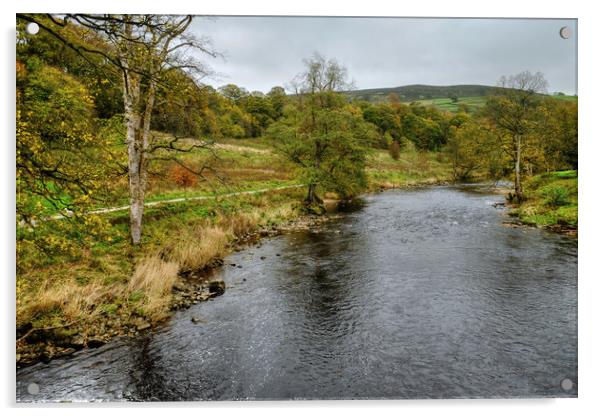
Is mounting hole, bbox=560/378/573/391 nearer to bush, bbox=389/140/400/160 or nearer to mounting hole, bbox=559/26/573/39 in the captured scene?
mounting hole, bbox=559/26/573/39

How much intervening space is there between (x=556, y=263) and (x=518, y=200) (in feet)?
37.4

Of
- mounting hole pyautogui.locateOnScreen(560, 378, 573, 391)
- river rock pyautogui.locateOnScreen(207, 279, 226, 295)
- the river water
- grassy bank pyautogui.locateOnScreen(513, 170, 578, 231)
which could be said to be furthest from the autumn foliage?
mounting hole pyautogui.locateOnScreen(560, 378, 573, 391)

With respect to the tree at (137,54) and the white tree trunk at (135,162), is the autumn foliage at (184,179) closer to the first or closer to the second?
the tree at (137,54)

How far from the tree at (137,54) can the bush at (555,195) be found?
13.6 m

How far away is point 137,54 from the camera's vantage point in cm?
634

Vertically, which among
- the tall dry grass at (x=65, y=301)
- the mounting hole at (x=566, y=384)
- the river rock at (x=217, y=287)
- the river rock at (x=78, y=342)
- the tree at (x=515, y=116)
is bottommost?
the mounting hole at (x=566, y=384)

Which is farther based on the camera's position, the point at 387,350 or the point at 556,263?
the point at 556,263

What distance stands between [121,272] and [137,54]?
16.2 ft

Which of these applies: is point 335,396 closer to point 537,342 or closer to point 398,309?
point 398,309

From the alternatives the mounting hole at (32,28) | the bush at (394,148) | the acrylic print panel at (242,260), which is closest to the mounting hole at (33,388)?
the acrylic print panel at (242,260)

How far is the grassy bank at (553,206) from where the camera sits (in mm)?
13633

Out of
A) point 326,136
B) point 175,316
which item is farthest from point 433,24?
point 326,136

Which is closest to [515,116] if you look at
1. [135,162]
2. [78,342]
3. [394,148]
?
[394,148]

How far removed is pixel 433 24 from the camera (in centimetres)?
623
